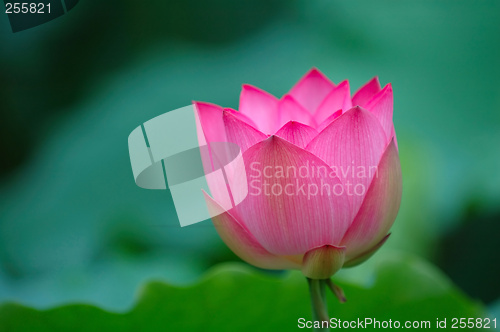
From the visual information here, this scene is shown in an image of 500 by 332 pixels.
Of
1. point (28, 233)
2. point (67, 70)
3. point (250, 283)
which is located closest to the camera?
point (250, 283)

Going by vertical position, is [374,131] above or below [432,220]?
above

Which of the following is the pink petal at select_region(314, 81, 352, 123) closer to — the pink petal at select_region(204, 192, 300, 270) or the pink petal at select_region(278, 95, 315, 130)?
the pink petal at select_region(278, 95, 315, 130)

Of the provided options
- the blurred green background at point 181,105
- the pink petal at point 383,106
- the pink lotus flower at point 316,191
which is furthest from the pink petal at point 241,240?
the blurred green background at point 181,105

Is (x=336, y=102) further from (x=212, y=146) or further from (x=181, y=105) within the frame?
(x=181, y=105)

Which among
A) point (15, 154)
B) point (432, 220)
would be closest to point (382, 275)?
point (432, 220)

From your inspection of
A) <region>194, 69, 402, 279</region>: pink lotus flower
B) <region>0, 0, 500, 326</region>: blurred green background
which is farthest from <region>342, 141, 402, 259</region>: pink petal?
<region>0, 0, 500, 326</region>: blurred green background

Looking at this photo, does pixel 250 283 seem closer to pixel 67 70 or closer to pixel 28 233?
pixel 28 233

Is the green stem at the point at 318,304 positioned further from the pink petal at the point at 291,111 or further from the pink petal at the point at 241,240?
the pink petal at the point at 291,111
